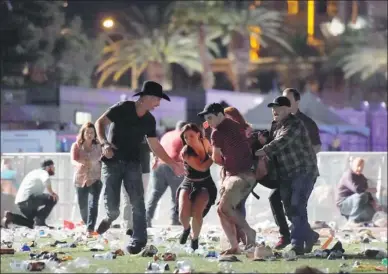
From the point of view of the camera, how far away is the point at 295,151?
12.3m

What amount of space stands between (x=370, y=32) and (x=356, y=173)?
91.3 meters

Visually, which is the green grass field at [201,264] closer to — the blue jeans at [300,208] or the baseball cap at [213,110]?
the blue jeans at [300,208]

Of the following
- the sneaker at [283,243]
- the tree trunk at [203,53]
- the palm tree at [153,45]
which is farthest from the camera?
the tree trunk at [203,53]

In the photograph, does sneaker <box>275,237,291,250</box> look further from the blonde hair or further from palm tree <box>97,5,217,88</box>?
palm tree <box>97,5,217,88</box>

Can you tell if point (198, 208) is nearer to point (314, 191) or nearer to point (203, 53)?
point (314, 191)

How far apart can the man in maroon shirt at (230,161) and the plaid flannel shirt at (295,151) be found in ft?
1.12

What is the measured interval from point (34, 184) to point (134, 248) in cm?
758

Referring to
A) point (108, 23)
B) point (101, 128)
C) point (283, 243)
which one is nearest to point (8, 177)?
point (283, 243)

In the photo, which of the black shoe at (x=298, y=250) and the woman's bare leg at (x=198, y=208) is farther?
the woman's bare leg at (x=198, y=208)

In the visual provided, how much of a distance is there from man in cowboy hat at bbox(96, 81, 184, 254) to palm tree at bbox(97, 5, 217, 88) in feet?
260

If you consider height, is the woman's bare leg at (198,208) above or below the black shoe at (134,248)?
above

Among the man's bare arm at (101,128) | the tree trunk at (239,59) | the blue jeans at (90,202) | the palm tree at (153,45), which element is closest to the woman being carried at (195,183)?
the man's bare arm at (101,128)

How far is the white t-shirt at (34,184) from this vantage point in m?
19.4

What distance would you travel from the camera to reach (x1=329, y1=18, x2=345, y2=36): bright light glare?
411 ft
